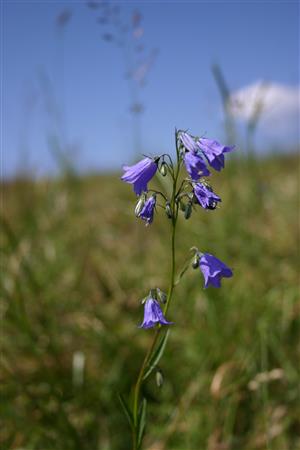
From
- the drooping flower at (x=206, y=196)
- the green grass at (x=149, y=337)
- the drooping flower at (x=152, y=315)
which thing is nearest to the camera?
the drooping flower at (x=206, y=196)

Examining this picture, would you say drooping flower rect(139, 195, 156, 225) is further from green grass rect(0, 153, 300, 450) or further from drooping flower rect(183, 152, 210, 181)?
green grass rect(0, 153, 300, 450)

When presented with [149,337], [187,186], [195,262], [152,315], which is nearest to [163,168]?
[187,186]

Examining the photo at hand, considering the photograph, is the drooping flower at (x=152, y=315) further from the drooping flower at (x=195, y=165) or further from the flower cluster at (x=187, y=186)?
the drooping flower at (x=195, y=165)

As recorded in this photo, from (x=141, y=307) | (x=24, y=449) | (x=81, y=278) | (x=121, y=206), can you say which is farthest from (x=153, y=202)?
(x=121, y=206)

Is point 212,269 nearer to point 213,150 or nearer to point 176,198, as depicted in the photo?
point 176,198

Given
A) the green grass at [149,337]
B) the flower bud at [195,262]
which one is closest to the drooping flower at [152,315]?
the flower bud at [195,262]

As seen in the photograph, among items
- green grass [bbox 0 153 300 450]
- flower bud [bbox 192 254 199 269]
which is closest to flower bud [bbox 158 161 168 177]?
flower bud [bbox 192 254 199 269]
